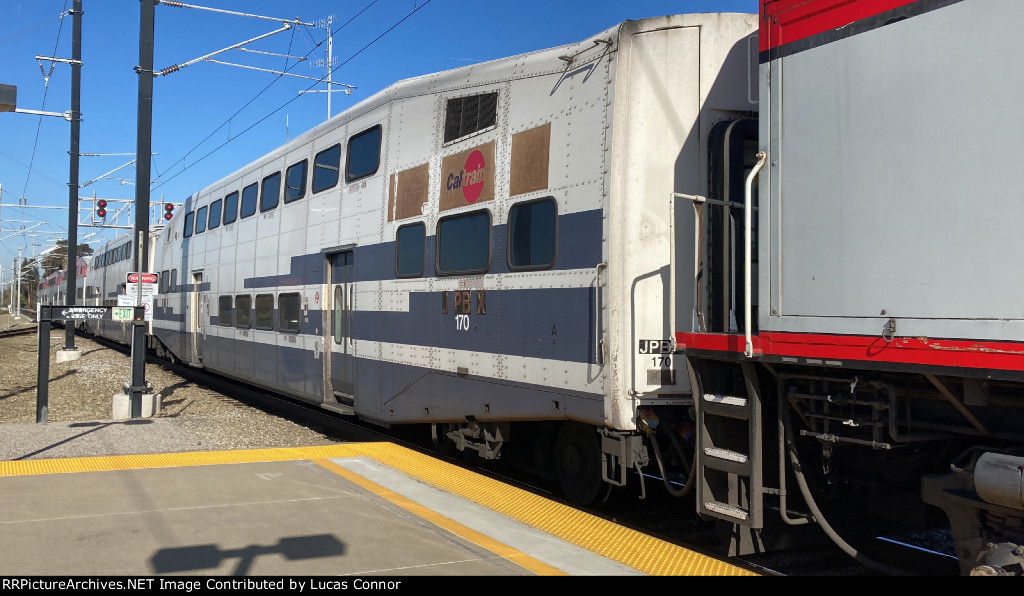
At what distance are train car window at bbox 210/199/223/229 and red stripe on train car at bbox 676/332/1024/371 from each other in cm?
1319

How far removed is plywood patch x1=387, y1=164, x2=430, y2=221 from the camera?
28.4 feet

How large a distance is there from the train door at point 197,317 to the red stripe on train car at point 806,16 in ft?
47.9

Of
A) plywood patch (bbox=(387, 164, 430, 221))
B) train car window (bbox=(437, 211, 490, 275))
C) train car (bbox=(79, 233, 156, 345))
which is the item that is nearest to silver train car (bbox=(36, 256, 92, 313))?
train car (bbox=(79, 233, 156, 345))

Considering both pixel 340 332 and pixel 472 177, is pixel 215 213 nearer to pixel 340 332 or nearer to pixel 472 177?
pixel 340 332

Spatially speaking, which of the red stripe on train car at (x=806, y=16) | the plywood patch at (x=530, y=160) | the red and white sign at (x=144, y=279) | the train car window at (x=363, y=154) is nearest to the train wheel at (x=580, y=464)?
the plywood patch at (x=530, y=160)

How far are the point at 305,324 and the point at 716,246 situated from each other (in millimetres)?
7173

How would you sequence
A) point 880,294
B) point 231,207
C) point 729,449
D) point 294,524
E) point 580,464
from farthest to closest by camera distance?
point 231,207 < point 580,464 < point 294,524 < point 729,449 < point 880,294

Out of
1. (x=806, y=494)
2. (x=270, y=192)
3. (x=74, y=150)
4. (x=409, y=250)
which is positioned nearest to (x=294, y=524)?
(x=806, y=494)

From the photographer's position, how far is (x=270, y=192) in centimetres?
1324

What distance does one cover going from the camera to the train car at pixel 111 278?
26.8 meters

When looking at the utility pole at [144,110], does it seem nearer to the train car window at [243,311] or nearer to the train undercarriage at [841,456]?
the train car window at [243,311]

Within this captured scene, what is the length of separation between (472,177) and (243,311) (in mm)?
8096

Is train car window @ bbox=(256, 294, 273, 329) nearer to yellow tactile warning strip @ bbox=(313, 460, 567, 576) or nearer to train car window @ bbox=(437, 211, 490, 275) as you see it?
yellow tactile warning strip @ bbox=(313, 460, 567, 576)
